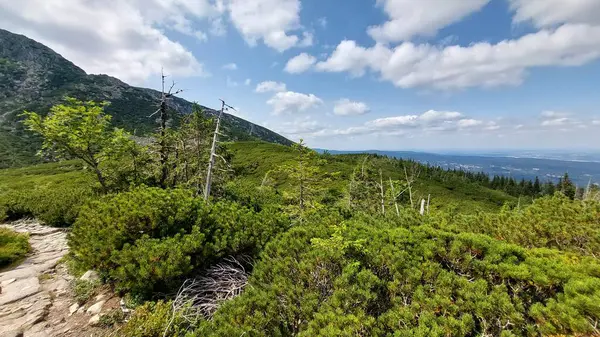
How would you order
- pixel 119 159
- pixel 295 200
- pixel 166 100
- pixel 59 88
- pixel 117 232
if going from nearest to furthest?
pixel 117 232
pixel 119 159
pixel 166 100
pixel 295 200
pixel 59 88

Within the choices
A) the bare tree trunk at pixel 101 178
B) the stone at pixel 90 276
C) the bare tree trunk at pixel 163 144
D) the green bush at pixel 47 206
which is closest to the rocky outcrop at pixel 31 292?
the stone at pixel 90 276

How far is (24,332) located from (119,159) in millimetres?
10315

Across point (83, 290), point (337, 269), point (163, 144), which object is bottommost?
point (83, 290)

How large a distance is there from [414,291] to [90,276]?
861cm

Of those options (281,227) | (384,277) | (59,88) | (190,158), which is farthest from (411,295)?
(59,88)

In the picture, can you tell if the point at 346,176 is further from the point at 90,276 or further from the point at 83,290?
the point at 83,290

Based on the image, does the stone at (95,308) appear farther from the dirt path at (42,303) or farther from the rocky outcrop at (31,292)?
the rocky outcrop at (31,292)

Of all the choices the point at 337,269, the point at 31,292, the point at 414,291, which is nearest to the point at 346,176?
the point at 337,269

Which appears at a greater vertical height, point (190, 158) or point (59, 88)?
point (59, 88)

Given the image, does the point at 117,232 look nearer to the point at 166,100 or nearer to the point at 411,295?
the point at 411,295

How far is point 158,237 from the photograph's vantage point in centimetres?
782

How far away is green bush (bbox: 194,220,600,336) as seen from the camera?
4184 millimetres

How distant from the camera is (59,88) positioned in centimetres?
19038

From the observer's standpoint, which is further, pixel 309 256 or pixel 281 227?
pixel 281 227
